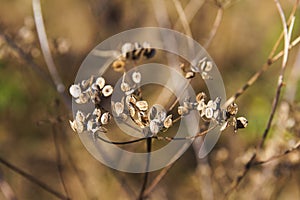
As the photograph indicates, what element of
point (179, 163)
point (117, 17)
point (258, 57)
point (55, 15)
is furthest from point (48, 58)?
point (258, 57)

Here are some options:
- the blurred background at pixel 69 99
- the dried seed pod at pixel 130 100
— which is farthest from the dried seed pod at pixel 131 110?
the blurred background at pixel 69 99

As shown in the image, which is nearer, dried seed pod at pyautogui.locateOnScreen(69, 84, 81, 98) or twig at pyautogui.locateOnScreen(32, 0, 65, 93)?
dried seed pod at pyautogui.locateOnScreen(69, 84, 81, 98)

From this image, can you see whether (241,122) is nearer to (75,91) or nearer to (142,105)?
(142,105)

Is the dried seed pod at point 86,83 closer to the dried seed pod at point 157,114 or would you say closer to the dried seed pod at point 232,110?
the dried seed pod at point 157,114

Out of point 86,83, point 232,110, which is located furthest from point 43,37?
point 232,110

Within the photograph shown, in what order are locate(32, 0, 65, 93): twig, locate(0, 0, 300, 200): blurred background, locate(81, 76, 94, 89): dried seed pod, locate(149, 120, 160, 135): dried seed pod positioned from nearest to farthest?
1. locate(149, 120, 160, 135): dried seed pod
2. locate(81, 76, 94, 89): dried seed pod
3. locate(32, 0, 65, 93): twig
4. locate(0, 0, 300, 200): blurred background

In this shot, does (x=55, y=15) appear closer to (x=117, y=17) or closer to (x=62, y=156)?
(x=117, y=17)

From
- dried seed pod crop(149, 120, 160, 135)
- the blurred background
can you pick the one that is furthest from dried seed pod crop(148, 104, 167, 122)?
the blurred background

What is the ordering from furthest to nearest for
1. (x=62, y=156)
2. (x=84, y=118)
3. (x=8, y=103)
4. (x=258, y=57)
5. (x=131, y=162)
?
(x=258, y=57) < (x=8, y=103) < (x=62, y=156) < (x=131, y=162) < (x=84, y=118)

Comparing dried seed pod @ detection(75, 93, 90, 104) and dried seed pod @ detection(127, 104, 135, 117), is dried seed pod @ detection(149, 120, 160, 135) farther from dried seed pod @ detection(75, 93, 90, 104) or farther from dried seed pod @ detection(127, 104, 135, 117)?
dried seed pod @ detection(75, 93, 90, 104)
